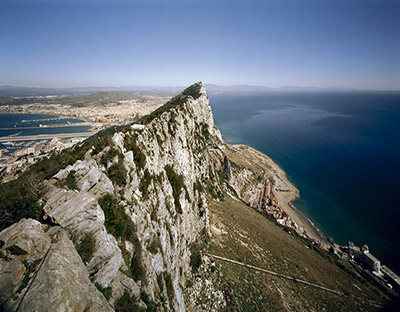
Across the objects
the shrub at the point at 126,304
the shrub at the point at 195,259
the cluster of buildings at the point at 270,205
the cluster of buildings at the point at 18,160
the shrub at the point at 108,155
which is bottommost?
the cluster of buildings at the point at 270,205

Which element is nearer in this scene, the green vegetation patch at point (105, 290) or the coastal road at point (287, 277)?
the green vegetation patch at point (105, 290)

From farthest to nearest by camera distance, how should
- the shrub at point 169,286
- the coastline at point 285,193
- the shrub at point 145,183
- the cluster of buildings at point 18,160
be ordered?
the coastline at point 285,193 < the cluster of buildings at point 18,160 < the shrub at point 145,183 < the shrub at point 169,286

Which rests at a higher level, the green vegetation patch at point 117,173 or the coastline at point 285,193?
the green vegetation patch at point 117,173

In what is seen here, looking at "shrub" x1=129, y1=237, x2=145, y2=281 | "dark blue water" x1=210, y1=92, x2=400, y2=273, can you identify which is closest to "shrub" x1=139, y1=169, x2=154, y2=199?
"shrub" x1=129, y1=237, x2=145, y2=281

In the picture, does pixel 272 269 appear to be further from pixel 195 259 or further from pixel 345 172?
pixel 345 172

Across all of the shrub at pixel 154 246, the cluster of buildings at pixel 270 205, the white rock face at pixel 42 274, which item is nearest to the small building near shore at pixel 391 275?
the cluster of buildings at pixel 270 205

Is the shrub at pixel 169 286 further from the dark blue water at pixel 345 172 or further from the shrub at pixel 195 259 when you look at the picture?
the dark blue water at pixel 345 172
